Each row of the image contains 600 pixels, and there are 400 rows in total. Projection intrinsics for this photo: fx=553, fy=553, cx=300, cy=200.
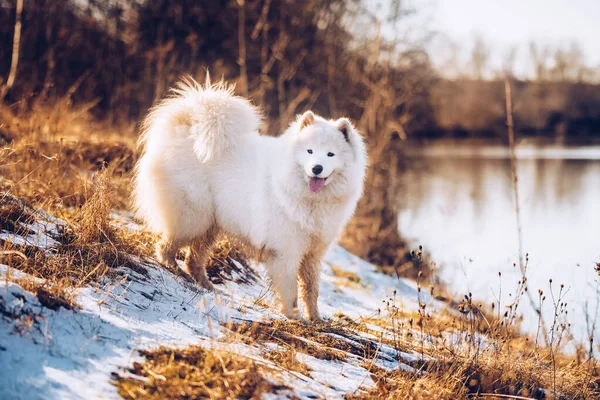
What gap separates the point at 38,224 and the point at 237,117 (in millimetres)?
1826

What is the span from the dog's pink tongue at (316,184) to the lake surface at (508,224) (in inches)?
59.5

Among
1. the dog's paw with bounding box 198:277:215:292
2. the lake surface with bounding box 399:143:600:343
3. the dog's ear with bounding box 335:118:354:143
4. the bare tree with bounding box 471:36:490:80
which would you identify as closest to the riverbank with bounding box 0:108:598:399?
the dog's paw with bounding box 198:277:215:292

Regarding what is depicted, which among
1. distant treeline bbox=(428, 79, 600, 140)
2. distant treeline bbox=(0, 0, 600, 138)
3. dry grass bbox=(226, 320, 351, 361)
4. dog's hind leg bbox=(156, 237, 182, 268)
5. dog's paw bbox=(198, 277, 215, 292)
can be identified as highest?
distant treeline bbox=(428, 79, 600, 140)

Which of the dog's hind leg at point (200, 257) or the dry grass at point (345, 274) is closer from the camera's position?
the dog's hind leg at point (200, 257)

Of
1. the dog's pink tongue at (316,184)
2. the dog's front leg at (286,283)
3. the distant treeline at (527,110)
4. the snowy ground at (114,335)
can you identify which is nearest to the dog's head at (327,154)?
the dog's pink tongue at (316,184)

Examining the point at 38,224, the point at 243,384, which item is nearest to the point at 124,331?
the point at 243,384

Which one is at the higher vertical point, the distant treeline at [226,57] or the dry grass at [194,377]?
the distant treeline at [226,57]

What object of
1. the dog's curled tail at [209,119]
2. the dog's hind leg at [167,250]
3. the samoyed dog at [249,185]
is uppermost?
the dog's curled tail at [209,119]

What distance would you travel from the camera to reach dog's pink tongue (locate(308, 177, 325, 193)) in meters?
4.16

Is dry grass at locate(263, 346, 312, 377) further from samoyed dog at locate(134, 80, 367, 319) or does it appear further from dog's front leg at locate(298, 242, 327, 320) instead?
dog's front leg at locate(298, 242, 327, 320)

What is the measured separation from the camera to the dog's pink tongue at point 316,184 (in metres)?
4.16

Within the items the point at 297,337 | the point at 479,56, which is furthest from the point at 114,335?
the point at 479,56

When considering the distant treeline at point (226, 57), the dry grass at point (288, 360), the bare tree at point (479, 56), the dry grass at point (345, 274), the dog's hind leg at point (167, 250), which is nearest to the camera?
the dry grass at point (288, 360)

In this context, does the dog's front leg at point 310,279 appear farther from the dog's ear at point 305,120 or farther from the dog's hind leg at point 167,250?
the dog's hind leg at point 167,250
